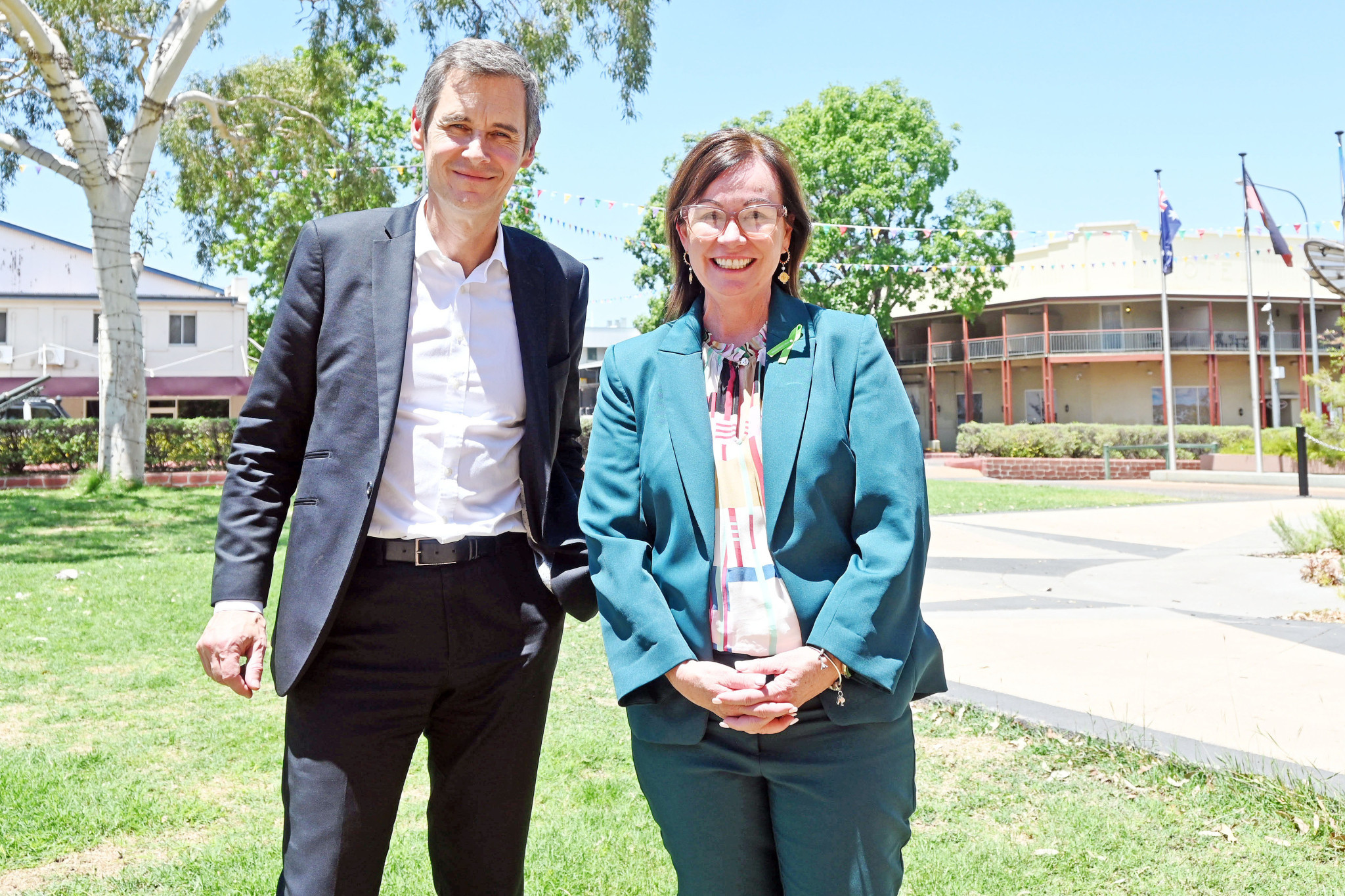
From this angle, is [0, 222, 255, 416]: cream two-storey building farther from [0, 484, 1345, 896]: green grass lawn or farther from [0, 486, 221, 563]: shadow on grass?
[0, 484, 1345, 896]: green grass lawn

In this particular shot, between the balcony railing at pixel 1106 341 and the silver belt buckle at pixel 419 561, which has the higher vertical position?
the balcony railing at pixel 1106 341

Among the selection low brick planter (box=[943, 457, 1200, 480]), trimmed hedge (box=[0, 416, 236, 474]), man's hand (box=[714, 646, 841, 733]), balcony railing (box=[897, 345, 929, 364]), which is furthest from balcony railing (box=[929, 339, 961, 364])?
man's hand (box=[714, 646, 841, 733])

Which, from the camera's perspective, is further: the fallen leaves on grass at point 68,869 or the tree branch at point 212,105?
the tree branch at point 212,105

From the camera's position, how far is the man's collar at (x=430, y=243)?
91.0 inches

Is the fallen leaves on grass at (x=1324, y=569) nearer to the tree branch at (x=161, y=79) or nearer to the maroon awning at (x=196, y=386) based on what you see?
the tree branch at (x=161, y=79)

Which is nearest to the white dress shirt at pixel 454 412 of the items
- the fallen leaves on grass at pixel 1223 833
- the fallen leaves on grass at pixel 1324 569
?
the fallen leaves on grass at pixel 1223 833

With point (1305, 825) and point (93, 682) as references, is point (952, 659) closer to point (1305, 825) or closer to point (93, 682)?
point (1305, 825)

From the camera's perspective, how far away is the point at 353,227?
2305 millimetres

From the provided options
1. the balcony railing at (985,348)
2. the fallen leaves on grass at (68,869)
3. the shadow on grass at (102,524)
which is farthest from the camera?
the balcony railing at (985,348)

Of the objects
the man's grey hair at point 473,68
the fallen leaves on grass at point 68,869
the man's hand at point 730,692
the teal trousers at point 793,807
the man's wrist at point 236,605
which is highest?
the man's grey hair at point 473,68

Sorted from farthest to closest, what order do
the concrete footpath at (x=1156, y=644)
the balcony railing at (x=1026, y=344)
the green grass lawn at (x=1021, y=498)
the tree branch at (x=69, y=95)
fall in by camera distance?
the balcony railing at (x=1026, y=344)
the green grass lawn at (x=1021, y=498)
the tree branch at (x=69, y=95)
the concrete footpath at (x=1156, y=644)

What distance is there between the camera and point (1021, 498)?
17812 mm

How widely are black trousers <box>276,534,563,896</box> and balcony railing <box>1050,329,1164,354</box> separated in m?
40.0

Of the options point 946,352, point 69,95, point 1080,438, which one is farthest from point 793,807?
point 946,352
